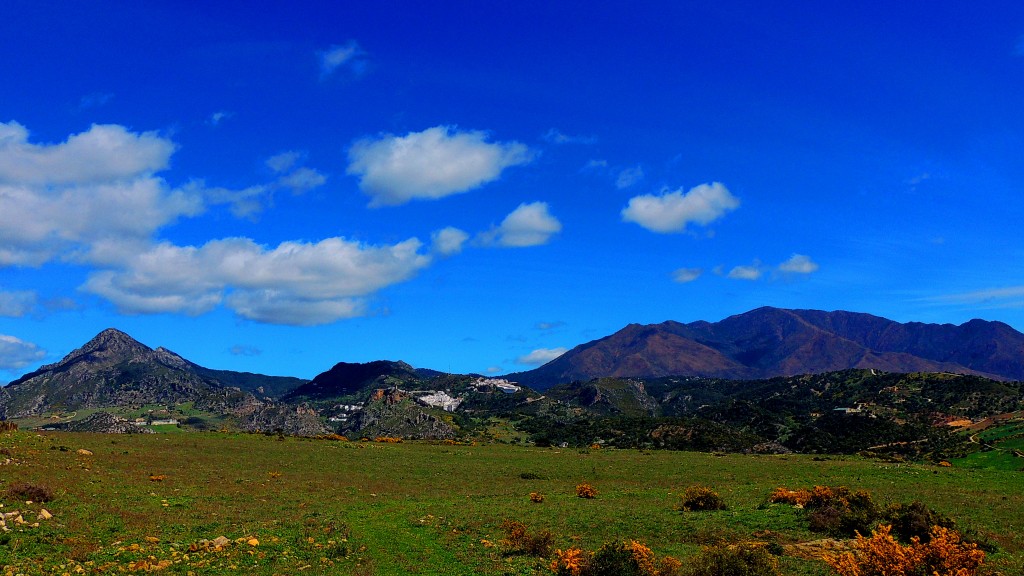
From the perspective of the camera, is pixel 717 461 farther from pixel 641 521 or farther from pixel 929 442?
pixel 929 442

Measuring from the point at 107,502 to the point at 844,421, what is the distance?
150269 millimetres

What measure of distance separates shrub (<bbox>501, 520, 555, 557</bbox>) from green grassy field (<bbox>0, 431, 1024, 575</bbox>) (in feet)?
2.12

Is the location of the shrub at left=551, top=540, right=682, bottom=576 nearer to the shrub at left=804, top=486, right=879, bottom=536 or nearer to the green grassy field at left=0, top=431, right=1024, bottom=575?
the green grassy field at left=0, top=431, right=1024, bottom=575

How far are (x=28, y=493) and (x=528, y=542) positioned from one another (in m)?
26.2

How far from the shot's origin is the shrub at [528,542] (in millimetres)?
26375

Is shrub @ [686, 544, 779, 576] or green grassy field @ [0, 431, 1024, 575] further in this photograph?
green grassy field @ [0, 431, 1024, 575]

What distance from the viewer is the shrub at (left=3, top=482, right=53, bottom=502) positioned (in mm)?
31016

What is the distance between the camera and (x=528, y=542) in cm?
2677

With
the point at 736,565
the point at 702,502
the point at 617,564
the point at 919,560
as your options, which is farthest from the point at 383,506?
the point at 919,560

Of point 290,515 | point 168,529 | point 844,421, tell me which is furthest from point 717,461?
point 844,421

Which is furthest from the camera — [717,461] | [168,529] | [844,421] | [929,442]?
[844,421]

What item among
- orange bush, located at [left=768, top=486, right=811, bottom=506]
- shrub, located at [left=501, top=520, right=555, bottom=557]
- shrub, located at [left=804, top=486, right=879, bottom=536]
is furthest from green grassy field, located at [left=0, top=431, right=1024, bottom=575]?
orange bush, located at [left=768, top=486, right=811, bottom=506]

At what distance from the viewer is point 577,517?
3503 centimetres

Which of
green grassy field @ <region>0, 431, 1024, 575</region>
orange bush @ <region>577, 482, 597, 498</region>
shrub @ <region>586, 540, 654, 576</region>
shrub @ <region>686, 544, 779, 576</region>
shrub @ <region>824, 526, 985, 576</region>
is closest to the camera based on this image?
shrub @ <region>824, 526, 985, 576</region>
